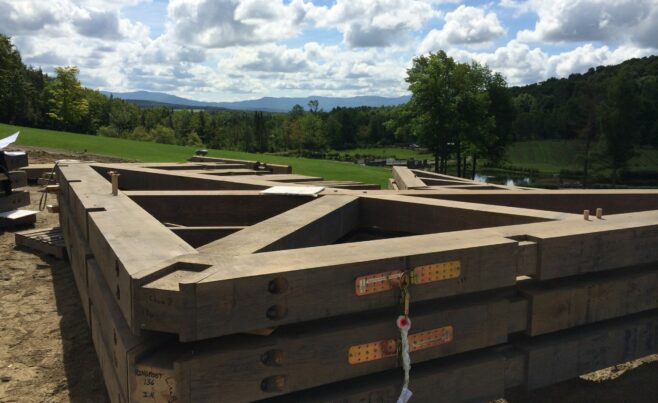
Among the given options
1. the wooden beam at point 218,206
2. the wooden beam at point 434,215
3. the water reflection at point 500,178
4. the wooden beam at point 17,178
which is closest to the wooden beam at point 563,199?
the wooden beam at point 434,215

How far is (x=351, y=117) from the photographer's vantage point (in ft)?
525

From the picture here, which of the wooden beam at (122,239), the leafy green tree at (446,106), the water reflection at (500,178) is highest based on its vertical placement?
the leafy green tree at (446,106)

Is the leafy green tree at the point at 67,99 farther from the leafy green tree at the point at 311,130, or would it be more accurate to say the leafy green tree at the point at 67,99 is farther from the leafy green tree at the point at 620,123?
the leafy green tree at the point at 620,123

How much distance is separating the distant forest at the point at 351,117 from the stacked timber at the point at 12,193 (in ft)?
114

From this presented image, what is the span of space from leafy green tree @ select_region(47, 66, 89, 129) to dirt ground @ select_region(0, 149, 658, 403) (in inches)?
3361

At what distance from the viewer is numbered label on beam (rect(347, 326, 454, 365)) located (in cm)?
352

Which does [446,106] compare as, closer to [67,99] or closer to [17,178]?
[17,178]

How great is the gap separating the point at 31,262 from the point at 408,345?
718 cm

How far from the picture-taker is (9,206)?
36.8ft

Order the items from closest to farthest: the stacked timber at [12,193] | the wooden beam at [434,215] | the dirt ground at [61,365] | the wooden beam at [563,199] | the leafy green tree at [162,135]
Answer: the dirt ground at [61,365] < the wooden beam at [434,215] < the wooden beam at [563,199] < the stacked timber at [12,193] < the leafy green tree at [162,135]

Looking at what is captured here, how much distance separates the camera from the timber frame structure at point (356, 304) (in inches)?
122

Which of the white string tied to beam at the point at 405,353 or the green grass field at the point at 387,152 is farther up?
the white string tied to beam at the point at 405,353

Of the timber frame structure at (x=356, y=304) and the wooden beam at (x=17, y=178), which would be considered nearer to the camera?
the timber frame structure at (x=356, y=304)

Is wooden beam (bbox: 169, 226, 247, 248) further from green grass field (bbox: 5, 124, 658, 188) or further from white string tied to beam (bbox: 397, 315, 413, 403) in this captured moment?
green grass field (bbox: 5, 124, 658, 188)
